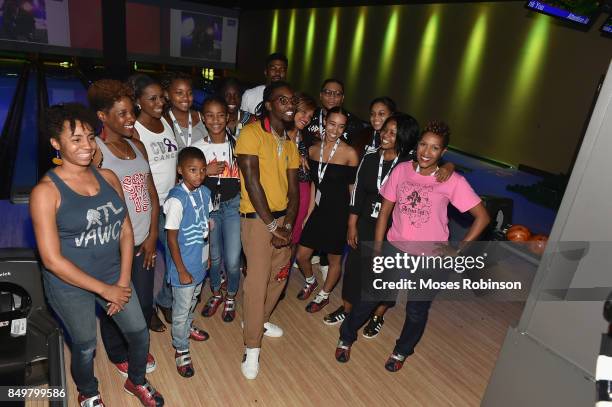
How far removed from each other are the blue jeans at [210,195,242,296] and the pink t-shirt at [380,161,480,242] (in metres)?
0.85

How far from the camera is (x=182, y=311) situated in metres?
2.09

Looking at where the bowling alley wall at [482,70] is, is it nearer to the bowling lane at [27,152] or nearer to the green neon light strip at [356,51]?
the green neon light strip at [356,51]

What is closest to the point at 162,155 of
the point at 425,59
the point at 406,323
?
the point at 406,323

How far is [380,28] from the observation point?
9.88m

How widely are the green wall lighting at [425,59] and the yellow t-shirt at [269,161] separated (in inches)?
292

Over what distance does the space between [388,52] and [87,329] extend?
9281 millimetres

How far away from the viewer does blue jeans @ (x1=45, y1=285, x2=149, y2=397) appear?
1.55 m

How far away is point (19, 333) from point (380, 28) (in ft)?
31.7

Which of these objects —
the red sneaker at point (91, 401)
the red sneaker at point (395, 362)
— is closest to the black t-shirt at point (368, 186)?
the red sneaker at point (395, 362)

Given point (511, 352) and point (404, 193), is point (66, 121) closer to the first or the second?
point (404, 193)

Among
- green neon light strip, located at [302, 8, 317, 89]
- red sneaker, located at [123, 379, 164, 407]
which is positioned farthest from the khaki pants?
green neon light strip, located at [302, 8, 317, 89]

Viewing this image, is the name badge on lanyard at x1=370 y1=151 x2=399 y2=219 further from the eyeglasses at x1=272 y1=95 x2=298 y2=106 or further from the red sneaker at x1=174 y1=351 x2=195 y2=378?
the red sneaker at x1=174 y1=351 x2=195 y2=378

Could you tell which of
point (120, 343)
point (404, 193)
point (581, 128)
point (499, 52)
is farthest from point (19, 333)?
point (499, 52)

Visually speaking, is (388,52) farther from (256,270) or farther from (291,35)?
(256,270)
